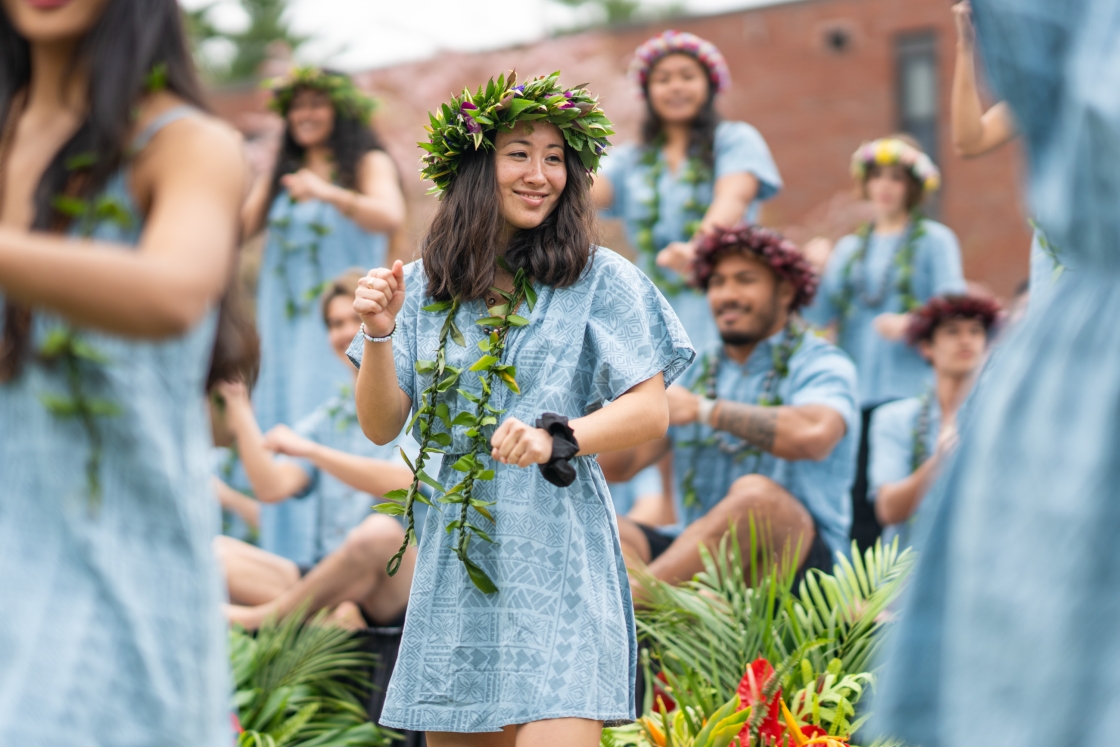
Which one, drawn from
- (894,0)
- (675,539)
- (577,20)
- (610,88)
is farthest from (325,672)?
(577,20)

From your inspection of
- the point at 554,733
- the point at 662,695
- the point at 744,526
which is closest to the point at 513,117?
the point at 554,733

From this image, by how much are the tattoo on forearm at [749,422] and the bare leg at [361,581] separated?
47.1 inches

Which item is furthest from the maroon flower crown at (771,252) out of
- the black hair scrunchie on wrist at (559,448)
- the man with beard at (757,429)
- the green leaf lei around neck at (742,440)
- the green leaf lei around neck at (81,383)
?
the green leaf lei around neck at (81,383)

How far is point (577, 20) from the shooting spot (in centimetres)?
3294

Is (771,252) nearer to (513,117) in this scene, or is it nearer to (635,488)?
(635,488)

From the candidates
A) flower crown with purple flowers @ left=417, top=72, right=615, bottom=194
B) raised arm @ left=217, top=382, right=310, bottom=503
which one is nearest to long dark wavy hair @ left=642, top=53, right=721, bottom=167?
raised arm @ left=217, top=382, right=310, bottom=503

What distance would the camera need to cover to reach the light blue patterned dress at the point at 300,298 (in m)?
6.25

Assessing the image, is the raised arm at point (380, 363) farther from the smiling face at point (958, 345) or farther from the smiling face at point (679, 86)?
the smiling face at point (958, 345)

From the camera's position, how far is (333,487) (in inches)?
212

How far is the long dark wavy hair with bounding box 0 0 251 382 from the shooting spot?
178cm

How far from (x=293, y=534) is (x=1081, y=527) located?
4.30 metres

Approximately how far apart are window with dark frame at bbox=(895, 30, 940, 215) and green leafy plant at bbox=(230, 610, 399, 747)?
1297 centimetres

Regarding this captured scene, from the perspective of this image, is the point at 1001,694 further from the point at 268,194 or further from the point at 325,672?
the point at 268,194

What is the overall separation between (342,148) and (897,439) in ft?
9.23
